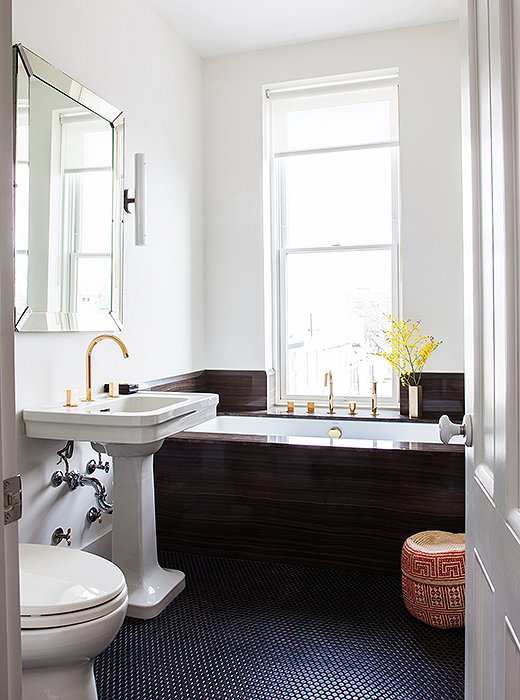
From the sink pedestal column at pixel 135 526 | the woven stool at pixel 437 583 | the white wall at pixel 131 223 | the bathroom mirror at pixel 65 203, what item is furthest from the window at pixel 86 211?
the woven stool at pixel 437 583

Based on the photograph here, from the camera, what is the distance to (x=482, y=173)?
1.03 meters

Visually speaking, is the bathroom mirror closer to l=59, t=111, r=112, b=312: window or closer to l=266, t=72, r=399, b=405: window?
l=59, t=111, r=112, b=312: window

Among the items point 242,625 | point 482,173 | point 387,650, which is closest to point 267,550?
point 242,625

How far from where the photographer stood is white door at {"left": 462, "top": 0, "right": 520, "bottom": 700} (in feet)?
2.66

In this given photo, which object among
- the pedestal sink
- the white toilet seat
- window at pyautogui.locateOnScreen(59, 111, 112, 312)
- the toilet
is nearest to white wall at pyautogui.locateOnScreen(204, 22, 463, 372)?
window at pyautogui.locateOnScreen(59, 111, 112, 312)

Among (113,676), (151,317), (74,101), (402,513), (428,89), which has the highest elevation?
(428,89)

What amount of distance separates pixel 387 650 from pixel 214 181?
9.93 feet

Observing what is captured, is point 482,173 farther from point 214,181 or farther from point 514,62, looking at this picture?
point 214,181

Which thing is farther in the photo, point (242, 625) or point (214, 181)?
point (214, 181)

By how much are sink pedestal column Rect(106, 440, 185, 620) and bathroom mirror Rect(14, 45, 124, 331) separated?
24.9 inches

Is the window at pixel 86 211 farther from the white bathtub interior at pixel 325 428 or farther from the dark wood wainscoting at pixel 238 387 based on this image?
the dark wood wainscoting at pixel 238 387

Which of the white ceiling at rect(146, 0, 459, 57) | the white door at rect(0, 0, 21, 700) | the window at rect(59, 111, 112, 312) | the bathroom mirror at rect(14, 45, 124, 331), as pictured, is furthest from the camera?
the white ceiling at rect(146, 0, 459, 57)

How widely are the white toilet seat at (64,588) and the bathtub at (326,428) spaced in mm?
1592

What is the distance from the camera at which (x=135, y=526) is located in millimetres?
2373
